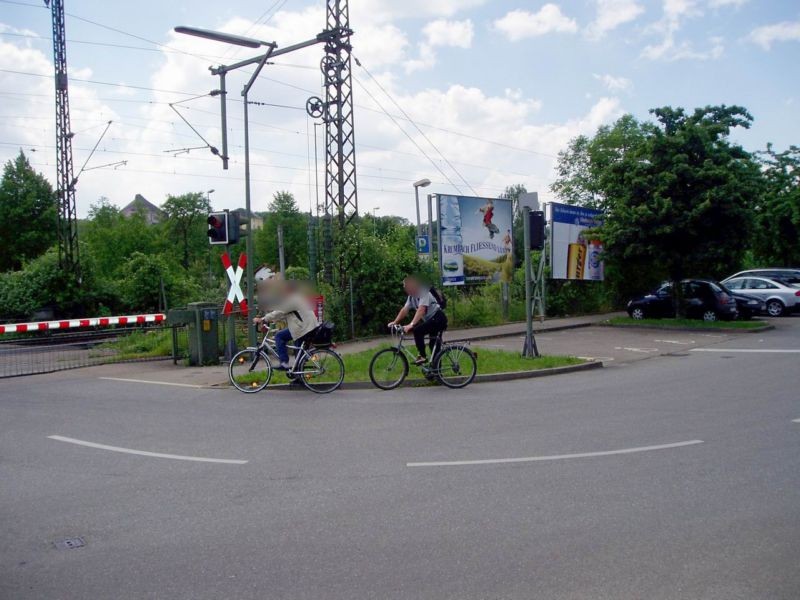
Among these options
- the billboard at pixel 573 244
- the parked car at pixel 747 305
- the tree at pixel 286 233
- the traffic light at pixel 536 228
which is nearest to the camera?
the traffic light at pixel 536 228

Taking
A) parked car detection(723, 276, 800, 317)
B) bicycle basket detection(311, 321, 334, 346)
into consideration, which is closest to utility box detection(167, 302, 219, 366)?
bicycle basket detection(311, 321, 334, 346)

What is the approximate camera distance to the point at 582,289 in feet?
96.4

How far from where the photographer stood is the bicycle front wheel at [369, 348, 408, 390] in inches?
487

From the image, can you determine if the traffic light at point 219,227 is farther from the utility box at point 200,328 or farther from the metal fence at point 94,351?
the metal fence at point 94,351

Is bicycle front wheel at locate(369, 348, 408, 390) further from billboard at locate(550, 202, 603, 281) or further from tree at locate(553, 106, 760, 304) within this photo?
billboard at locate(550, 202, 603, 281)

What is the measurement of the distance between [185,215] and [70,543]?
66008mm

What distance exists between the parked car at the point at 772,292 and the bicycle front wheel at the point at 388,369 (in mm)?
20611

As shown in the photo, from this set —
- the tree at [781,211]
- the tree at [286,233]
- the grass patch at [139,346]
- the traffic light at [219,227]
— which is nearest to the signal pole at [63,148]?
the grass patch at [139,346]

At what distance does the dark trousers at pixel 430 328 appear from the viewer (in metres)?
12.3

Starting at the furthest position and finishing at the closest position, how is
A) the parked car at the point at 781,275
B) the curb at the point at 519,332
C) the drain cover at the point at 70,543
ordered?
the parked car at the point at 781,275
the curb at the point at 519,332
the drain cover at the point at 70,543

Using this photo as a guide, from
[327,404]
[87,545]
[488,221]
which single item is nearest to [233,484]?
[87,545]

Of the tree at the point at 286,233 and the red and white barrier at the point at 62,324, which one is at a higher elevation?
the tree at the point at 286,233

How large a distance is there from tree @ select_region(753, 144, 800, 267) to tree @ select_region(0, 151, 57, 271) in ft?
155

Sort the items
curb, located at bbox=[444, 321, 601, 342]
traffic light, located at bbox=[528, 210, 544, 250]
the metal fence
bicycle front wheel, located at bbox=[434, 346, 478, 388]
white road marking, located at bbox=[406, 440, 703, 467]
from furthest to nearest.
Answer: curb, located at bbox=[444, 321, 601, 342], the metal fence, traffic light, located at bbox=[528, 210, 544, 250], bicycle front wheel, located at bbox=[434, 346, 478, 388], white road marking, located at bbox=[406, 440, 703, 467]
